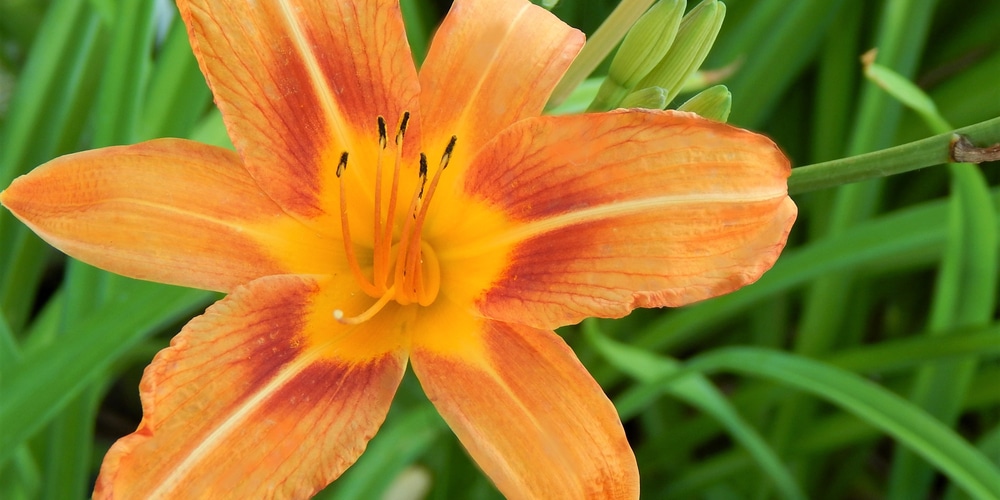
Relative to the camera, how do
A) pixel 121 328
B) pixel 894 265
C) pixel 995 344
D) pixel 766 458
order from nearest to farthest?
pixel 121 328
pixel 995 344
pixel 766 458
pixel 894 265

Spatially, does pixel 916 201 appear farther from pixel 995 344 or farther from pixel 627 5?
pixel 627 5

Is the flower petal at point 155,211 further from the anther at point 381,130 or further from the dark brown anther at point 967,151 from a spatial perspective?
the dark brown anther at point 967,151

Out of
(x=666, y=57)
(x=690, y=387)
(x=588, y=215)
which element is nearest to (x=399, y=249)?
(x=588, y=215)

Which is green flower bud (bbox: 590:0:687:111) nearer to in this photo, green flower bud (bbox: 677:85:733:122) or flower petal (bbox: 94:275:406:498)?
green flower bud (bbox: 677:85:733:122)

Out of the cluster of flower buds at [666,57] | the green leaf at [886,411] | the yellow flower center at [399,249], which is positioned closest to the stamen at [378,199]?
the yellow flower center at [399,249]

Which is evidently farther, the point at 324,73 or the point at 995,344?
the point at 995,344

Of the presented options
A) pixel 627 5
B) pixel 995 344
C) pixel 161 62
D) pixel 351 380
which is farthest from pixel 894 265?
pixel 161 62

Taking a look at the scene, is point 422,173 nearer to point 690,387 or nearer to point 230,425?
point 230,425
